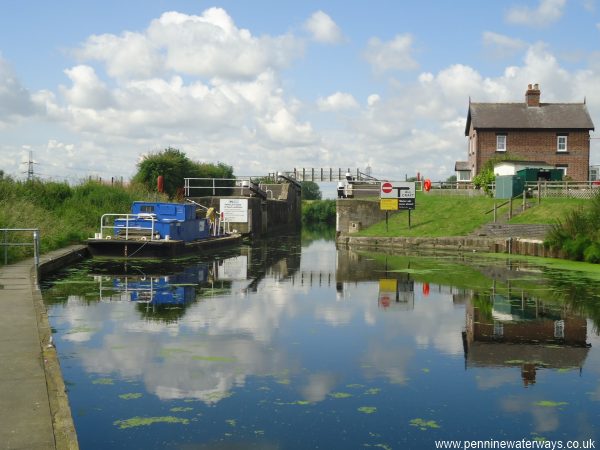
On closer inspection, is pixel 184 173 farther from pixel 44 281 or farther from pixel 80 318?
pixel 80 318

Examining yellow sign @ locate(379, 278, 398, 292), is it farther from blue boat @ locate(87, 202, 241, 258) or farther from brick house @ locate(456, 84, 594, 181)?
brick house @ locate(456, 84, 594, 181)

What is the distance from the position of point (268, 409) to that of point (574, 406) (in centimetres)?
339

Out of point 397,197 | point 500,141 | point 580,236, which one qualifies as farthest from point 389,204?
point 500,141

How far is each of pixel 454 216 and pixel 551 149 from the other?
16.8m

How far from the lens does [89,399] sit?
7.46 m

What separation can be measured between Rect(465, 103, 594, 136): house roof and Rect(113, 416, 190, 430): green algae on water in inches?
1839

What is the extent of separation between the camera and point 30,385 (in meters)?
7.03

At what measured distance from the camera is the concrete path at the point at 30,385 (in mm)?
5617

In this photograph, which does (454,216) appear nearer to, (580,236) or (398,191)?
(398,191)

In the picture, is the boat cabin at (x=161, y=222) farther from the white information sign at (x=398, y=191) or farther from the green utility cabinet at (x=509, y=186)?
the green utility cabinet at (x=509, y=186)

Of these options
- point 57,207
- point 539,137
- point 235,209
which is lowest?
point 57,207

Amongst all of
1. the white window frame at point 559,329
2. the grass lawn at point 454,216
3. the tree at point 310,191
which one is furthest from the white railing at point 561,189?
the tree at point 310,191

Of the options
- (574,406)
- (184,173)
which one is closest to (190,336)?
(574,406)

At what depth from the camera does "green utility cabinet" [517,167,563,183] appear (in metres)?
40.2
